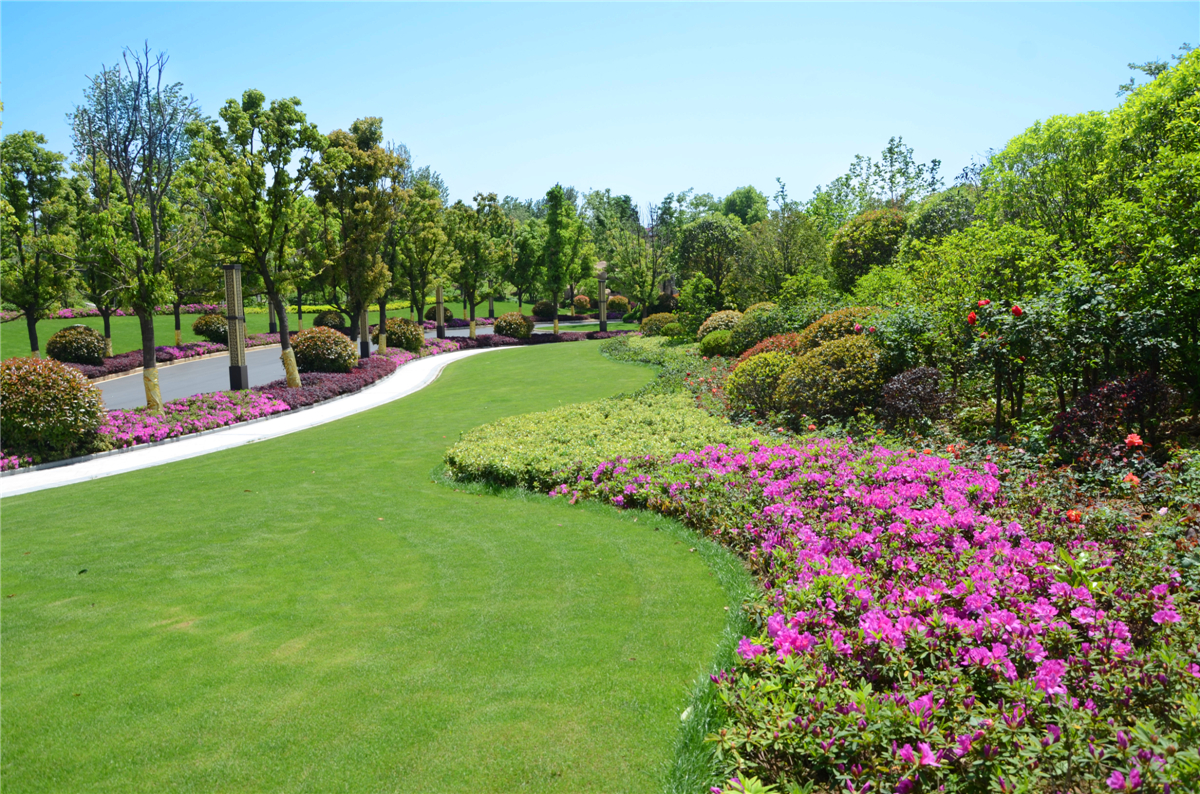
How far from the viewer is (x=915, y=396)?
340 inches

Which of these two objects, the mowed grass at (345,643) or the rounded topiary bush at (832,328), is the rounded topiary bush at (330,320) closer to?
the mowed grass at (345,643)

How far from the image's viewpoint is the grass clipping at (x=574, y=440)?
8172 millimetres

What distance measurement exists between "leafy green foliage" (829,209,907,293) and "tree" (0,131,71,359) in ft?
79.8

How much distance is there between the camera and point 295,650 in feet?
13.7

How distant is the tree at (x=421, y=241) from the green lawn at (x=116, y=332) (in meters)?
11.9

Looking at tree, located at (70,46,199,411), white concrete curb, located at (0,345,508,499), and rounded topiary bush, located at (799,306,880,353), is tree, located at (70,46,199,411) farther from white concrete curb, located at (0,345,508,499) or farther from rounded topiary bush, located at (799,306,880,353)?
rounded topiary bush, located at (799,306,880,353)

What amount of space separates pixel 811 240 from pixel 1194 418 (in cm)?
1972

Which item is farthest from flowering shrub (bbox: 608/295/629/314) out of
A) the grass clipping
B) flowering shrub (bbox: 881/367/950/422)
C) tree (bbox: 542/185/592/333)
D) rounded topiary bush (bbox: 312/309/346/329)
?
flowering shrub (bbox: 881/367/950/422)

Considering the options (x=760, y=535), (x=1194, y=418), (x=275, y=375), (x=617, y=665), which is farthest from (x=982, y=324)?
(x=275, y=375)

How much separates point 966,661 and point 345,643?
3.55 meters

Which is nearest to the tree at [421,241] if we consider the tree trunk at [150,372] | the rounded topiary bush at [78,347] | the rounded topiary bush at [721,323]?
the rounded topiary bush at [78,347]

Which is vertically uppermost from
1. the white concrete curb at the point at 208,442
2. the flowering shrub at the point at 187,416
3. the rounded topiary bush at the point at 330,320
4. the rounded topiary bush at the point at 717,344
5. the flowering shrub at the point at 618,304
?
the flowering shrub at the point at 618,304

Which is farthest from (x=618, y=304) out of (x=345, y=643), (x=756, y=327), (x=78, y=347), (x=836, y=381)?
(x=345, y=643)

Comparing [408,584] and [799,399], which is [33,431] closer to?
[408,584]
